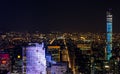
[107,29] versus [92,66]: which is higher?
[107,29]

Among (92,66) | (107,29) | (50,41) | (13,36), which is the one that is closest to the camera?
(13,36)

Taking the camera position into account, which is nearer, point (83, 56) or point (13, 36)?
point (13, 36)

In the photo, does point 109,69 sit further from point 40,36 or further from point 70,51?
point 40,36

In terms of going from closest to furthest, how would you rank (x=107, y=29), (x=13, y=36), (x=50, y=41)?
(x=13, y=36)
(x=50, y=41)
(x=107, y=29)

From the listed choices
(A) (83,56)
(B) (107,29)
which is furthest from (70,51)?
(B) (107,29)

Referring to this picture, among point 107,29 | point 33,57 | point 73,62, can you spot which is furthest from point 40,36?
point 107,29

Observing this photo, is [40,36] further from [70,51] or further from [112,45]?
[112,45]
